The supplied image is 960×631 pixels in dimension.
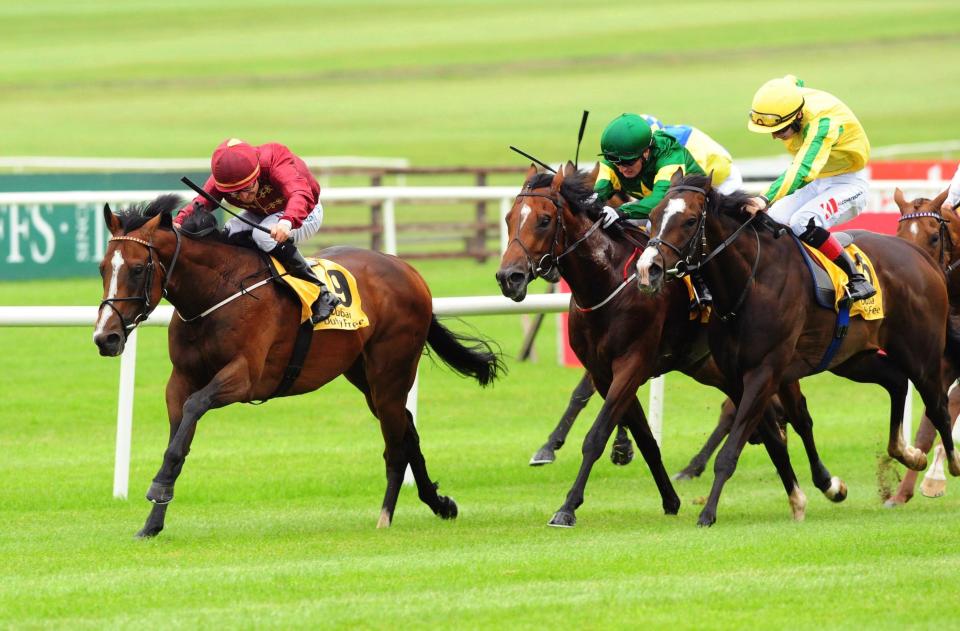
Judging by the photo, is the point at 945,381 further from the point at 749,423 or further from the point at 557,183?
the point at 557,183

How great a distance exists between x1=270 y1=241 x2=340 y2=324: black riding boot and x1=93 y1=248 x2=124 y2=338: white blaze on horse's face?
804 mm

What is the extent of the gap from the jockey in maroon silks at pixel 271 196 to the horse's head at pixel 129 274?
0.37 m

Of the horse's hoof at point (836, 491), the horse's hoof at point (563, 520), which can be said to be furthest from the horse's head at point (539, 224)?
the horse's hoof at point (836, 491)

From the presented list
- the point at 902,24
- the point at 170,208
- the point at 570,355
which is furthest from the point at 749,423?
the point at 902,24

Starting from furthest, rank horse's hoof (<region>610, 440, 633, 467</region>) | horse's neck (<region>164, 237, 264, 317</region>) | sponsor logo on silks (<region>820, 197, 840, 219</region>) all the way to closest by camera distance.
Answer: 1. horse's hoof (<region>610, 440, 633, 467</region>)
2. sponsor logo on silks (<region>820, 197, 840, 219</region>)
3. horse's neck (<region>164, 237, 264, 317</region>)

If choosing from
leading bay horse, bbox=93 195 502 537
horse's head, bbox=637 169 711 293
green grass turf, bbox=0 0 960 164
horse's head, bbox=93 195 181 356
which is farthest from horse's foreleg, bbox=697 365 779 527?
green grass turf, bbox=0 0 960 164

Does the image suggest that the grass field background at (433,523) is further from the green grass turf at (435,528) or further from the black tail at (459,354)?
the black tail at (459,354)

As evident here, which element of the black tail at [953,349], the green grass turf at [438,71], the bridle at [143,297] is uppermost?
the bridle at [143,297]

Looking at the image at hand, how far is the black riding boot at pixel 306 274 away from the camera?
24.6ft

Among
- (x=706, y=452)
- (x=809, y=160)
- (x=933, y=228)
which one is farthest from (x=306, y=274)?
(x=933, y=228)

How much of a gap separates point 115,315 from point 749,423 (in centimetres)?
Answer: 277

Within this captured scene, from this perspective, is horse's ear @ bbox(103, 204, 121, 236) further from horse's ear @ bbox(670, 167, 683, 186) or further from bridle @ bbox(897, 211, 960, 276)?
bridle @ bbox(897, 211, 960, 276)

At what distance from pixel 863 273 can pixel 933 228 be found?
1097 mm

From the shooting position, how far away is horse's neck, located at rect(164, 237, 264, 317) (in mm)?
7234
